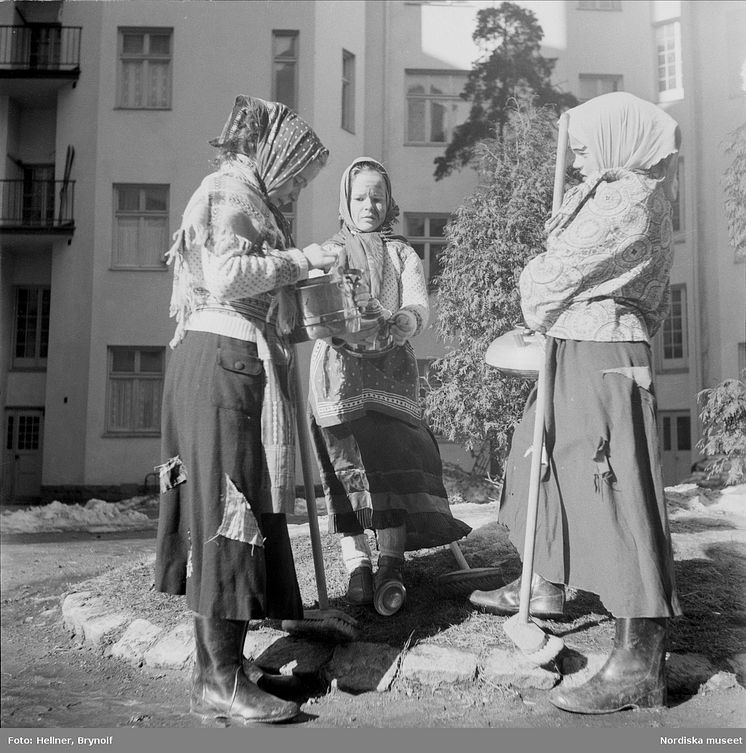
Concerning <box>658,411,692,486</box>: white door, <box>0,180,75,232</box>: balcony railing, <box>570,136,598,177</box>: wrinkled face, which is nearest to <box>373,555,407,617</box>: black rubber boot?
<box>658,411,692,486</box>: white door

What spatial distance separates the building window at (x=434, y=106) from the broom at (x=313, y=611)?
69.8 inches

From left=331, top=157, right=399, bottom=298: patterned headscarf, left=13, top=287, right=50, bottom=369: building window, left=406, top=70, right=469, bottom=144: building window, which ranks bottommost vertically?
left=13, top=287, right=50, bottom=369: building window

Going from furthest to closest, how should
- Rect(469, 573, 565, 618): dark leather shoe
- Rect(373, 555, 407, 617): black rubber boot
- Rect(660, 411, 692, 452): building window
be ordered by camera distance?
Rect(660, 411, 692, 452): building window
Rect(373, 555, 407, 617): black rubber boot
Rect(469, 573, 565, 618): dark leather shoe

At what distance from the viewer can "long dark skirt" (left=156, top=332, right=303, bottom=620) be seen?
2.01m

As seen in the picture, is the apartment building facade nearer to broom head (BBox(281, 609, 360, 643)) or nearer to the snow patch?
the snow patch

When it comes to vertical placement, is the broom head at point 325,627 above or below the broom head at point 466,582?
below

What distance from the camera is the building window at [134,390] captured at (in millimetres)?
2836

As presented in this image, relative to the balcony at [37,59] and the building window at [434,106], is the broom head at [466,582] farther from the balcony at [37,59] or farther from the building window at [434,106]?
the balcony at [37,59]

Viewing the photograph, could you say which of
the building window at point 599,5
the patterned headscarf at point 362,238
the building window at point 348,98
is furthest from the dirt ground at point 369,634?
the building window at point 599,5

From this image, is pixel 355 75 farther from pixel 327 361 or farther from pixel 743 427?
pixel 743 427

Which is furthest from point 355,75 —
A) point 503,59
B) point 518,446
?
point 518,446

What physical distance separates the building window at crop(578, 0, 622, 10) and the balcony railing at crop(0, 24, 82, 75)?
210cm

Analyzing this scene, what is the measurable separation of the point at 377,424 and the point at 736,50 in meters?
2.00

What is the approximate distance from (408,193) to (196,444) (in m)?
1.77
